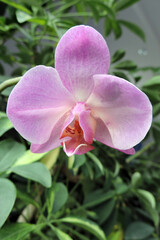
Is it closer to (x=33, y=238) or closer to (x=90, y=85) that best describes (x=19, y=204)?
(x=33, y=238)

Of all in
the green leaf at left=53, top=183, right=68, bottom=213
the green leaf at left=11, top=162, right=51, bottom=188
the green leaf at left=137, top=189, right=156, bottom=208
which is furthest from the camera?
the green leaf at left=137, top=189, right=156, bottom=208

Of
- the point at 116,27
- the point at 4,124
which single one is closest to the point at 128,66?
the point at 116,27

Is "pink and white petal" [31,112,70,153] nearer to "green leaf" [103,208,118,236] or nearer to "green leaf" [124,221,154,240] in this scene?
"green leaf" [103,208,118,236]

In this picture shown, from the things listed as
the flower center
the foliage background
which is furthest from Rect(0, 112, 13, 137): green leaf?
the flower center

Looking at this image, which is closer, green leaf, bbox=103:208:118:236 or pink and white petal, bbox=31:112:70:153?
pink and white petal, bbox=31:112:70:153

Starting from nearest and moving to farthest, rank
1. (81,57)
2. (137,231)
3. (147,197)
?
(81,57) < (147,197) < (137,231)

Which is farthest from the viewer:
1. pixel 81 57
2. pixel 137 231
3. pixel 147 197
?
pixel 137 231

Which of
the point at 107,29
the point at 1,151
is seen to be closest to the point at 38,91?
the point at 1,151

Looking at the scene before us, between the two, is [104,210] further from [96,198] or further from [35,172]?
[35,172]
